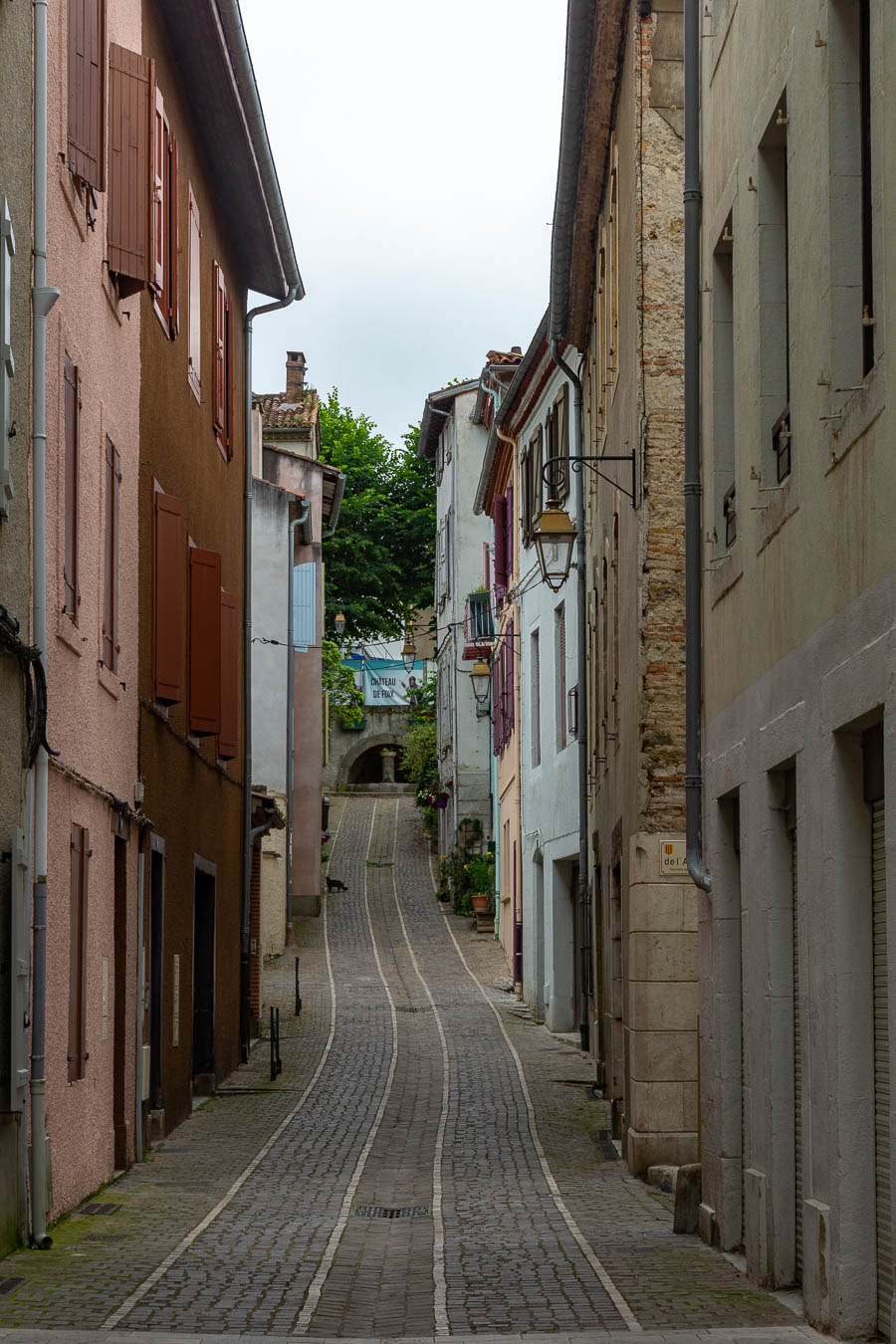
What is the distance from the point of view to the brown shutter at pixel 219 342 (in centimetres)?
2078

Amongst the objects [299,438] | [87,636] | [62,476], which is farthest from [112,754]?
[299,438]

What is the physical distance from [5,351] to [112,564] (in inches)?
160

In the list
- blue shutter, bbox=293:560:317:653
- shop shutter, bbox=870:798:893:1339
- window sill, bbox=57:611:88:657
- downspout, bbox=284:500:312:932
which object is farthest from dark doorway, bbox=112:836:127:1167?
blue shutter, bbox=293:560:317:653

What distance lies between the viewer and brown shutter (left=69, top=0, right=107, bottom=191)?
41.4 ft

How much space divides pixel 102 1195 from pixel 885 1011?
711 centimetres

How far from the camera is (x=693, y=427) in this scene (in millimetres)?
12109

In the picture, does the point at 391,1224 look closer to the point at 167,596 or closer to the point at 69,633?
the point at 69,633

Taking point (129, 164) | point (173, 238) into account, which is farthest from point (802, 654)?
point (173, 238)

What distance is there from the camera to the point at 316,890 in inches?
1586

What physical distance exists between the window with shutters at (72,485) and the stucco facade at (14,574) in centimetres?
125

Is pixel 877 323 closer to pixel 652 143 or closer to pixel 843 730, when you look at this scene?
pixel 843 730

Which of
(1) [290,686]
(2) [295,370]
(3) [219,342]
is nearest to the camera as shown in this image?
(3) [219,342]

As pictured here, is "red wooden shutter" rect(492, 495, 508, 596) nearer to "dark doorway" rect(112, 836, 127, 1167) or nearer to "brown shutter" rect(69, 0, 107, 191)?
"dark doorway" rect(112, 836, 127, 1167)

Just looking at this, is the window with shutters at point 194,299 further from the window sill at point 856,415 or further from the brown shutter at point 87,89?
the window sill at point 856,415
